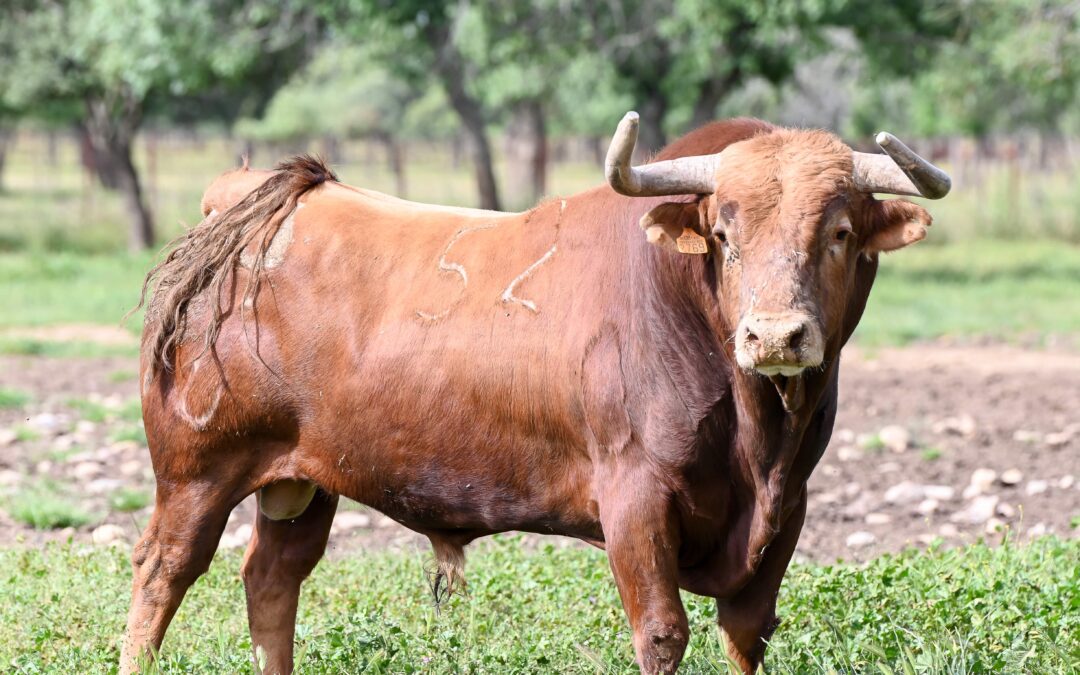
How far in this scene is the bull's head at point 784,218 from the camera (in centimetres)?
339

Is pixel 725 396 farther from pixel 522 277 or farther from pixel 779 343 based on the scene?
pixel 522 277

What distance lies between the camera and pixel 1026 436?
838 cm

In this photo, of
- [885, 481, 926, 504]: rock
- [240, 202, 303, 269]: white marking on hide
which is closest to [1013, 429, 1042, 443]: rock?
[885, 481, 926, 504]: rock

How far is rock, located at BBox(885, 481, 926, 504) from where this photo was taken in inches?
285

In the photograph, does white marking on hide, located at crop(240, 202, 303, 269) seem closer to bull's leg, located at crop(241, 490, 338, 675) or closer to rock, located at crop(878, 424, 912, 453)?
bull's leg, located at crop(241, 490, 338, 675)

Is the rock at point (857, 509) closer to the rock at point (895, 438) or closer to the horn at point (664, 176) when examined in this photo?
the rock at point (895, 438)

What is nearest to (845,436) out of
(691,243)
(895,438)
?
(895,438)

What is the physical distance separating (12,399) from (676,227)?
723 cm

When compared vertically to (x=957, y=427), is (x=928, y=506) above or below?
above

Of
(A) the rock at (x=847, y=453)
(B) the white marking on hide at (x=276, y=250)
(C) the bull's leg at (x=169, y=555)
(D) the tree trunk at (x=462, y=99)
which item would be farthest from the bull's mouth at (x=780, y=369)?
(D) the tree trunk at (x=462, y=99)

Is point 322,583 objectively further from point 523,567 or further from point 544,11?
point 544,11

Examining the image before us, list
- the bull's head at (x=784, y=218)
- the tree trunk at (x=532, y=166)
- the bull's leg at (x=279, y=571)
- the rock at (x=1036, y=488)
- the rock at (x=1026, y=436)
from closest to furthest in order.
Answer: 1. the bull's head at (x=784, y=218)
2. the bull's leg at (x=279, y=571)
3. the rock at (x=1036, y=488)
4. the rock at (x=1026, y=436)
5. the tree trunk at (x=532, y=166)

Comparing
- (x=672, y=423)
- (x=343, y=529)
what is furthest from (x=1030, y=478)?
(x=672, y=423)

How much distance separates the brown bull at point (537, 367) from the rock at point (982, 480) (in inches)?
146
